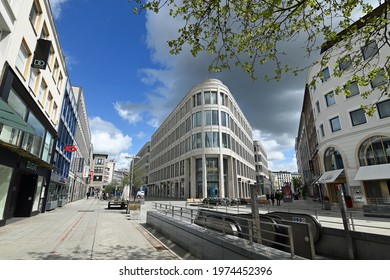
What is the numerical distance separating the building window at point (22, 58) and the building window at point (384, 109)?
2753 cm

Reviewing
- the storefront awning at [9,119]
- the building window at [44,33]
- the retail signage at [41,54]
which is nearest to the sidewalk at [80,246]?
the storefront awning at [9,119]

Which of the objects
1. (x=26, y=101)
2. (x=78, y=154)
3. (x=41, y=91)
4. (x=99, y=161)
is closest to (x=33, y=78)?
(x=26, y=101)

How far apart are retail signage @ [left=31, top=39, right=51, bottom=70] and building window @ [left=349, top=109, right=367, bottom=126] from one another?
2708 cm

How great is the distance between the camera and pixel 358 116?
22.3 meters

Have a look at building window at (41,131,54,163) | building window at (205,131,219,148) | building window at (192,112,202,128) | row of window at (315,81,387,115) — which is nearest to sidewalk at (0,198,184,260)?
building window at (41,131,54,163)

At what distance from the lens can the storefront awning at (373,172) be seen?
1916 cm

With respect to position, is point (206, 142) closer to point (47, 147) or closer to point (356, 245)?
point (47, 147)

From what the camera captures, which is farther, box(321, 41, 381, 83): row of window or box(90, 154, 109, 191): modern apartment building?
box(90, 154, 109, 191): modern apartment building

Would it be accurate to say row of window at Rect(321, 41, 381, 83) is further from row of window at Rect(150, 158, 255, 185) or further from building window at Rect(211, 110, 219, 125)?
row of window at Rect(150, 158, 255, 185)

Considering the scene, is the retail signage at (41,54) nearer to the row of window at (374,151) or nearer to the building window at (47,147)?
the building window at (47,147)

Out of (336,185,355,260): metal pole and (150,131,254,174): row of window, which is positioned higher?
(150,131,254,174): row of window

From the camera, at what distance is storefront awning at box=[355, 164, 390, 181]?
19.2 m

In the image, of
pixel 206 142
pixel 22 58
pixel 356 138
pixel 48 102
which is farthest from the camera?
pixel 206 142

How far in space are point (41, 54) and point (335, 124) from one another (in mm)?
28061
